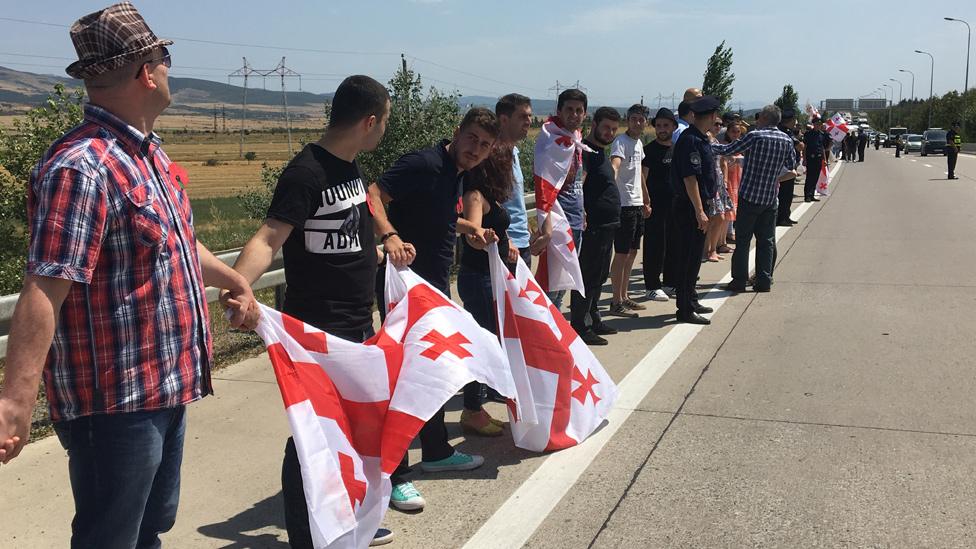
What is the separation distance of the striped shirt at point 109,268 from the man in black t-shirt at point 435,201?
1827 millimetres

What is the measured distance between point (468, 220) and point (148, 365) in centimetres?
251

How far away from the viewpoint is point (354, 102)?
3.32 metres

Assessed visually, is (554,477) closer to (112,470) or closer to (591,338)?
(112,470)

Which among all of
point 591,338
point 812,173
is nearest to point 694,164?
point 591,338

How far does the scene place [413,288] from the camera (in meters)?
3.87

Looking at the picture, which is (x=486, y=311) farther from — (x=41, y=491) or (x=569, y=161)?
(x=41, y=491)

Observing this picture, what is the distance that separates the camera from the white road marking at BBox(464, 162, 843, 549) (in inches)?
144

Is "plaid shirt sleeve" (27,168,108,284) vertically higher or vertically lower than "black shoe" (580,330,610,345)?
higher

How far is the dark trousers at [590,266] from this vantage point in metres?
6.83

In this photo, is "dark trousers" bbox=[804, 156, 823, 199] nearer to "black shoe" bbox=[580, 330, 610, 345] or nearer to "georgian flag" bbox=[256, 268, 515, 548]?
"black shoe" bbox=[580, 330, 610, 345]

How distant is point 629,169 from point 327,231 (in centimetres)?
528

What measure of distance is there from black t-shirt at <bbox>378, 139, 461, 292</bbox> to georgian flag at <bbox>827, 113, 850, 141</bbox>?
2213cm

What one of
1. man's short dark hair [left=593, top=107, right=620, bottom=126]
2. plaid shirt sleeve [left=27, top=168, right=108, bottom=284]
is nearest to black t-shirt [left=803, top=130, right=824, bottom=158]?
man's short dark hair [left=593, top=107, right=620, bottom=126]

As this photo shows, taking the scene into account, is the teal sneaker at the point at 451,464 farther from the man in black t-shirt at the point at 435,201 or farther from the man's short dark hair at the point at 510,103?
the man's short dark hair at the point at 510,103
